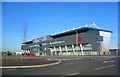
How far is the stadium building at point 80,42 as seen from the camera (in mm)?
110275

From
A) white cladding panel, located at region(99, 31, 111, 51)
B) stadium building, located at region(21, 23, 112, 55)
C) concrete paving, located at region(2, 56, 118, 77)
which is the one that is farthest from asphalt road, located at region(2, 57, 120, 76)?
white cladding panel, located at region(99, 31, 111, 51)

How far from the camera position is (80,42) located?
114062 millimetres

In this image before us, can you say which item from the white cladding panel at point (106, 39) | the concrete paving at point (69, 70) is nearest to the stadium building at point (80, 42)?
the white cladding panel at point (106, 39)

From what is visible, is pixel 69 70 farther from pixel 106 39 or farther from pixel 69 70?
pixel 106 39

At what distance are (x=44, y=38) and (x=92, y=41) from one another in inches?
2049

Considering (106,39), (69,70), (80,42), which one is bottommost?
(69,70)

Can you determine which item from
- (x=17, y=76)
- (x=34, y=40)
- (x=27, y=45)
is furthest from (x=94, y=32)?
(x=17, y=76)

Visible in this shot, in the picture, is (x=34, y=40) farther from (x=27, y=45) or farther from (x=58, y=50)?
(x=58, y=50)

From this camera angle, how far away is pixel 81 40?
114375mm

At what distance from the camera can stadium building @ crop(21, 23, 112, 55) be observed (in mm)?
110275

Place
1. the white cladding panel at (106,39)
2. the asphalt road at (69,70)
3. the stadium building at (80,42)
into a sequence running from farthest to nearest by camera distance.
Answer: the white cladding panel at (106,39) < the stadium building at (80,42) < the asphalt road at (69,70)

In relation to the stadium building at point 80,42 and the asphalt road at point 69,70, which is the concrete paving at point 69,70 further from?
the stadium building at point 80,42

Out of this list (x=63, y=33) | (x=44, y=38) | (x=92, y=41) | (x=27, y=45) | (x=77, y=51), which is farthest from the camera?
(x=27, y=45)

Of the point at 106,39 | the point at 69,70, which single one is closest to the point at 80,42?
the point at 106,39
